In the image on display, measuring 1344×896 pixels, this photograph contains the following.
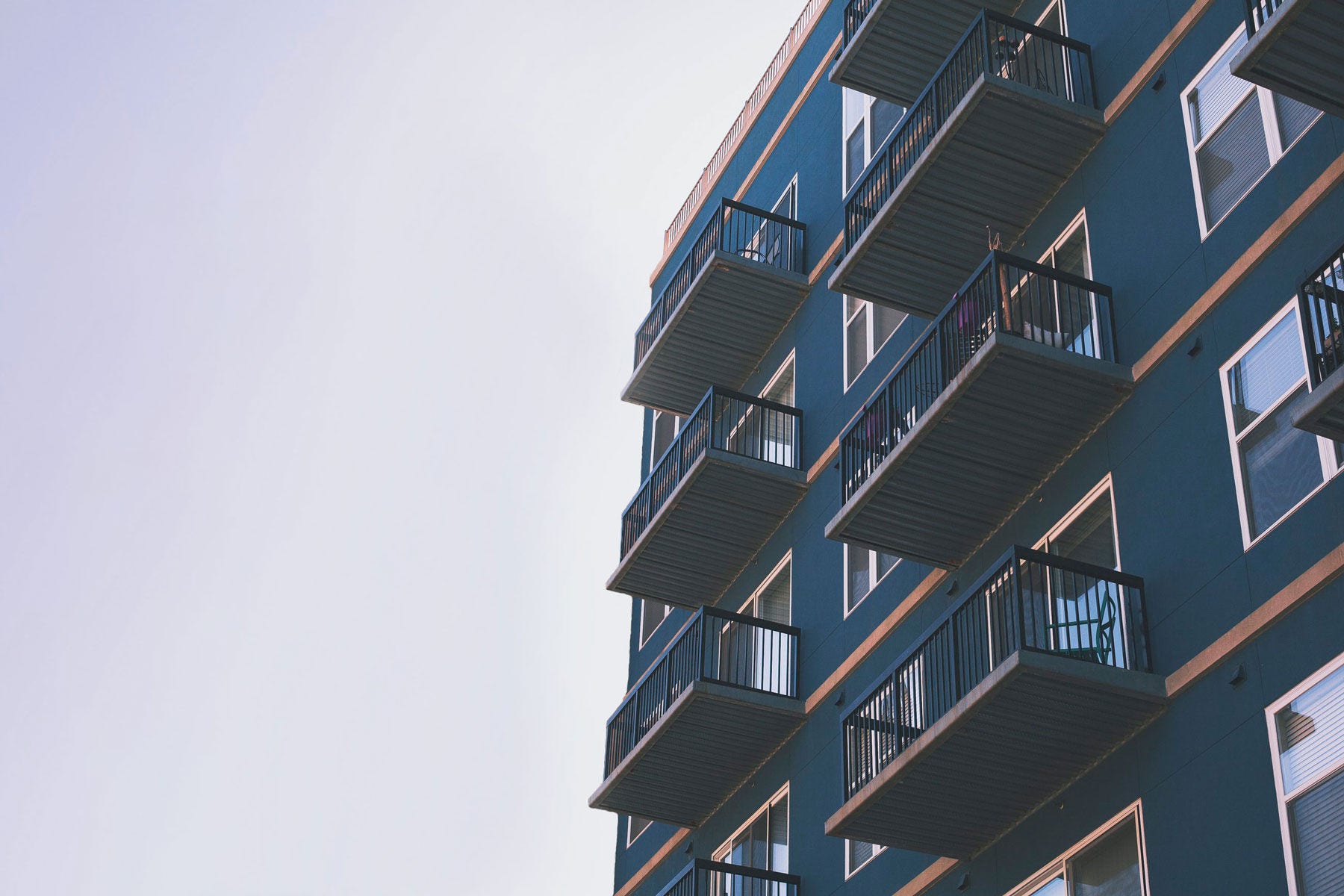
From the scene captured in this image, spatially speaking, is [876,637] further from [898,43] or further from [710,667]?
[898,43]

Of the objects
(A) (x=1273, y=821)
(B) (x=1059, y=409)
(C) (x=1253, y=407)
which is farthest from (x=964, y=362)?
(A) (x=1273, y=821)

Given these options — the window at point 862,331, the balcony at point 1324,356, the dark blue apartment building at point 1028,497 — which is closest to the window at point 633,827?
the dark blue apartment building at point 1028,497

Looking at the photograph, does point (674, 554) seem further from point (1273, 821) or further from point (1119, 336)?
point (1273, 821)

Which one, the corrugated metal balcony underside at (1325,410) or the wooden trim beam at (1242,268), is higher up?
the wooden trim beam at (1242,268)

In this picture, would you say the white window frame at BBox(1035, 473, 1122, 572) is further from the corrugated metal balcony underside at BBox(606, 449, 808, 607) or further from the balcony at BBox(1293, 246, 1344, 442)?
the corrugated metal balcony underside at BBox(606, 449, 808, 607)

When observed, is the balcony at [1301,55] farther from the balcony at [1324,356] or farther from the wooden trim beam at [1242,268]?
the balcony at [1324,356]

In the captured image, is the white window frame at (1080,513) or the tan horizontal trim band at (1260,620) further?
the white window frame at (1080,513)

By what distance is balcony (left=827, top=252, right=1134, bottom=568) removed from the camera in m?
16.7

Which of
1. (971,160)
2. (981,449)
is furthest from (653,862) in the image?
(971,160)

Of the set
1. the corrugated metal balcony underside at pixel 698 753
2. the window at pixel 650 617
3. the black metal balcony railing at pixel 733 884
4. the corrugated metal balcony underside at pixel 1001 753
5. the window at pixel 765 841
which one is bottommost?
the corrugated metal balcony underside at pixel 1001 753

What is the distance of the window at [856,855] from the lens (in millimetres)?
19172

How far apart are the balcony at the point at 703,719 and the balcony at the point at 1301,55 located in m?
11.1

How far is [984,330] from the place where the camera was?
58.6 feet

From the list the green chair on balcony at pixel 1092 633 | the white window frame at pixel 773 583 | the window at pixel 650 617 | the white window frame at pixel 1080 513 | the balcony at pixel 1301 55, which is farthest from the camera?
the window at pixel 650 617
